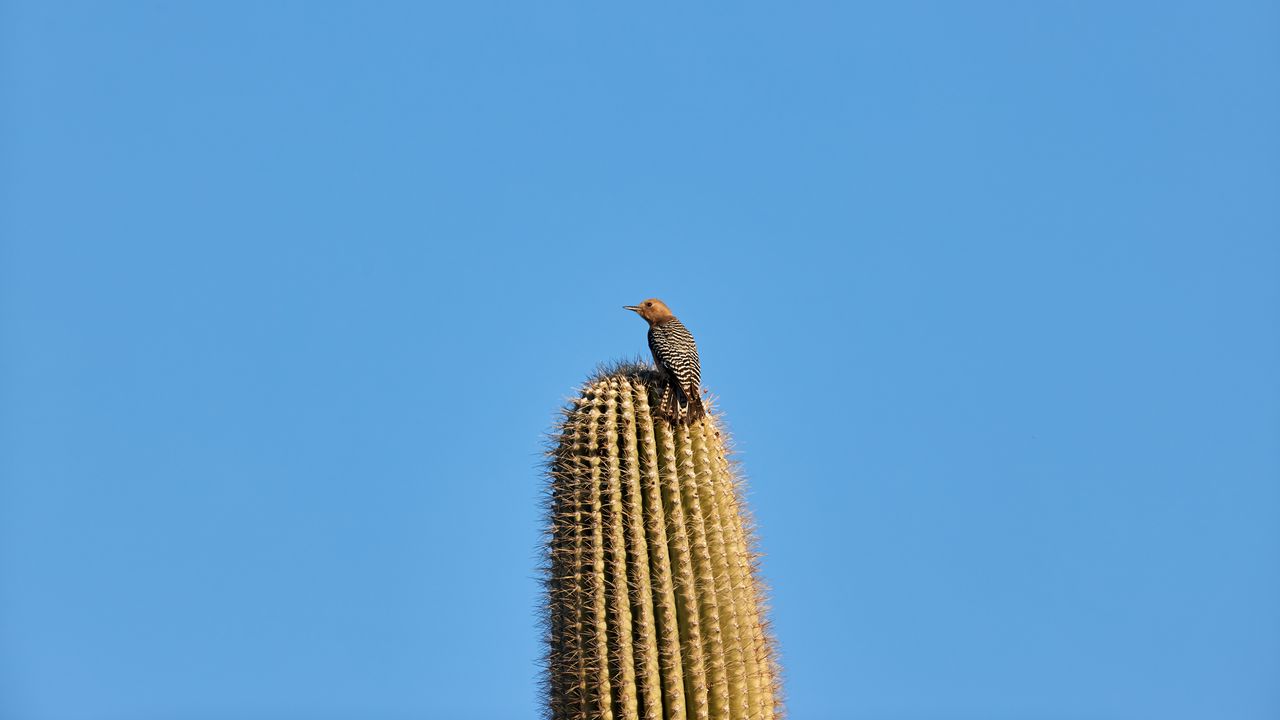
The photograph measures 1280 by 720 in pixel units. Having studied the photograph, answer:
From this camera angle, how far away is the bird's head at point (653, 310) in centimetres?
1320

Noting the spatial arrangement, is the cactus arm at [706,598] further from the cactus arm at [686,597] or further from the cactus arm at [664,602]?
the cactus arm at [664,602]

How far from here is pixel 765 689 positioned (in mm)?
10797

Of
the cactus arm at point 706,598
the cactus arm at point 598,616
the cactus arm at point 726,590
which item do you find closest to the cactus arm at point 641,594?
the cactus arm at point 598,616

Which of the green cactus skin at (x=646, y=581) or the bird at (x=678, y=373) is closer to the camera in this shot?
the green cactus skin at (x=646, y=581)

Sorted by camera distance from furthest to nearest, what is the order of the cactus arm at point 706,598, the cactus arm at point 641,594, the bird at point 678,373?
the bird at point 678,373
the cactus arm at point 706,598
the cactus arm at point 641,594

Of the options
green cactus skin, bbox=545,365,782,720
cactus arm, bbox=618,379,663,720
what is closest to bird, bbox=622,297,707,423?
green cactus skin, bbox=545,365,782,720

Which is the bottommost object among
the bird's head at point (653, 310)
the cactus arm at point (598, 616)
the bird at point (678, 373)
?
the cactus arm at point (598, 616)

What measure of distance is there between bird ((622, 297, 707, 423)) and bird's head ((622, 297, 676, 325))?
2.70 feet

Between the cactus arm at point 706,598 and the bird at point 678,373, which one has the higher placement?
the bird at point 678,373

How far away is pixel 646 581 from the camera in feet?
34.2

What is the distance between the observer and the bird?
1114cm

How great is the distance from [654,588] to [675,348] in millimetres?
1976

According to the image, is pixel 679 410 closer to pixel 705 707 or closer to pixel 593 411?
pixel 593 411

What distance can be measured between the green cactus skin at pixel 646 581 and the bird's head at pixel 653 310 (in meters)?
2.20
